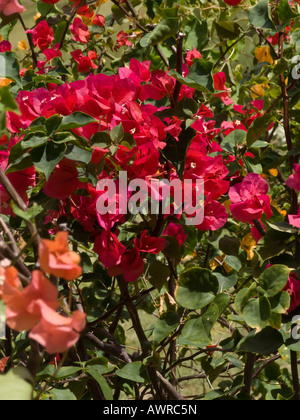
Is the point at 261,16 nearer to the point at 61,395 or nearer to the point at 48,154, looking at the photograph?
the point at 48,154

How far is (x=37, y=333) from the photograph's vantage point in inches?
13.9

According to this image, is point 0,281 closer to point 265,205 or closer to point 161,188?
point 161,188

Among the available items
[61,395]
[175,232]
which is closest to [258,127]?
[175,232]

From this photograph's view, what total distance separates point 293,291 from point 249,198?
129 mm

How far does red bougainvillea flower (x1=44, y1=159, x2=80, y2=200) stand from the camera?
0.65m

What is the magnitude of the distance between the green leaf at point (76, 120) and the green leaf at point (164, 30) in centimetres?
13

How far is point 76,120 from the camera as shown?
62cm

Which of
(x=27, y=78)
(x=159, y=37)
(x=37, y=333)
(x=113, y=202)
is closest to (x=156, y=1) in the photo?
(x=27, y=78)

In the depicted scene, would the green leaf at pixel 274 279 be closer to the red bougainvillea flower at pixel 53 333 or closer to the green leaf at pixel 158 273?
the green leaf at pixel 158 273

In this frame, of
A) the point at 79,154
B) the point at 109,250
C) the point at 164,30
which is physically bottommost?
the point at 109,250

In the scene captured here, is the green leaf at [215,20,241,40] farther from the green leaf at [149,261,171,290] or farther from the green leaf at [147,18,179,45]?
the green leaf at [149,261,171,290]

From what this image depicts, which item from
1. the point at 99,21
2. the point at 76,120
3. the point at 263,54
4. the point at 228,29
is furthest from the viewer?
the point at 99,21

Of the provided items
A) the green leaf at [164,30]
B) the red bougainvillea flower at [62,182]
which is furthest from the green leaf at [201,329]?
the green leaf at [164,30]

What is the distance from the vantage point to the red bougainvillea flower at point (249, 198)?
0.71 meters
